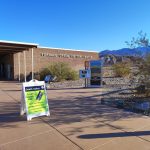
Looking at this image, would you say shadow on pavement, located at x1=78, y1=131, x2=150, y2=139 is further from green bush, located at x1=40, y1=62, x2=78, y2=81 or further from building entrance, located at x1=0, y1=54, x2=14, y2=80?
building entrance, located at x1=0, y1=54, x2=14, y2=80

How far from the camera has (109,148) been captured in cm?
502

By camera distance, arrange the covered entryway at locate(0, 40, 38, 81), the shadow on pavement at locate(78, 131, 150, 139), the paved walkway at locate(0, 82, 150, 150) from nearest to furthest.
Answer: the paved walkway at locate(0, 82, 150, 150), the shadow on pavement at locate(78, 131, 150, 139), the covered entryway at locate(0, 40, 38, 81)

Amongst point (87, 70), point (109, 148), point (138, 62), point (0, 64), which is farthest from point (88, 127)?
point (0, 64)

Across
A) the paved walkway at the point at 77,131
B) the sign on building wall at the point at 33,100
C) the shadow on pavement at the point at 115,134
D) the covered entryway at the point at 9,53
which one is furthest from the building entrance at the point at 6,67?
the shadow on pavement at the point at 115,134

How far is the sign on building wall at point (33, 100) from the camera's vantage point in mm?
7605

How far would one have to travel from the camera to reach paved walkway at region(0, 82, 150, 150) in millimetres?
5215

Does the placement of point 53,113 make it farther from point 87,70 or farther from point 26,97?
point 87,70

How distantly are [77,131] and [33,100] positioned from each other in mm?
2221

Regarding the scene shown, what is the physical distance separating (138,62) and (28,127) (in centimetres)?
617

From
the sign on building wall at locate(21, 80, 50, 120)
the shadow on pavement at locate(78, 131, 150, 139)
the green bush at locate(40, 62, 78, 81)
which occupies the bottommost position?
the shadow on pavement at locate(78, 131, 150, 139)

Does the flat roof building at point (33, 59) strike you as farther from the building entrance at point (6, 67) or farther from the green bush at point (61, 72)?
the green bush at point (61, 72)

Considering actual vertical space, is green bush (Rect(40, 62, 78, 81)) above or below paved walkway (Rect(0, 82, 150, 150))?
above

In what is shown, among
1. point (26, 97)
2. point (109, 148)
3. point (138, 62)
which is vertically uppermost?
point (138, 62)

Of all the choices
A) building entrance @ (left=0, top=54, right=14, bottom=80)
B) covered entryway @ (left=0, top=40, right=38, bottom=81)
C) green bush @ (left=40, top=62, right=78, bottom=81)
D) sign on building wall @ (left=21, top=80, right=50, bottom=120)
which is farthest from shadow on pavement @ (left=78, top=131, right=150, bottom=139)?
building entrance @ (left=0, top=54, right=14, bottom=80)
